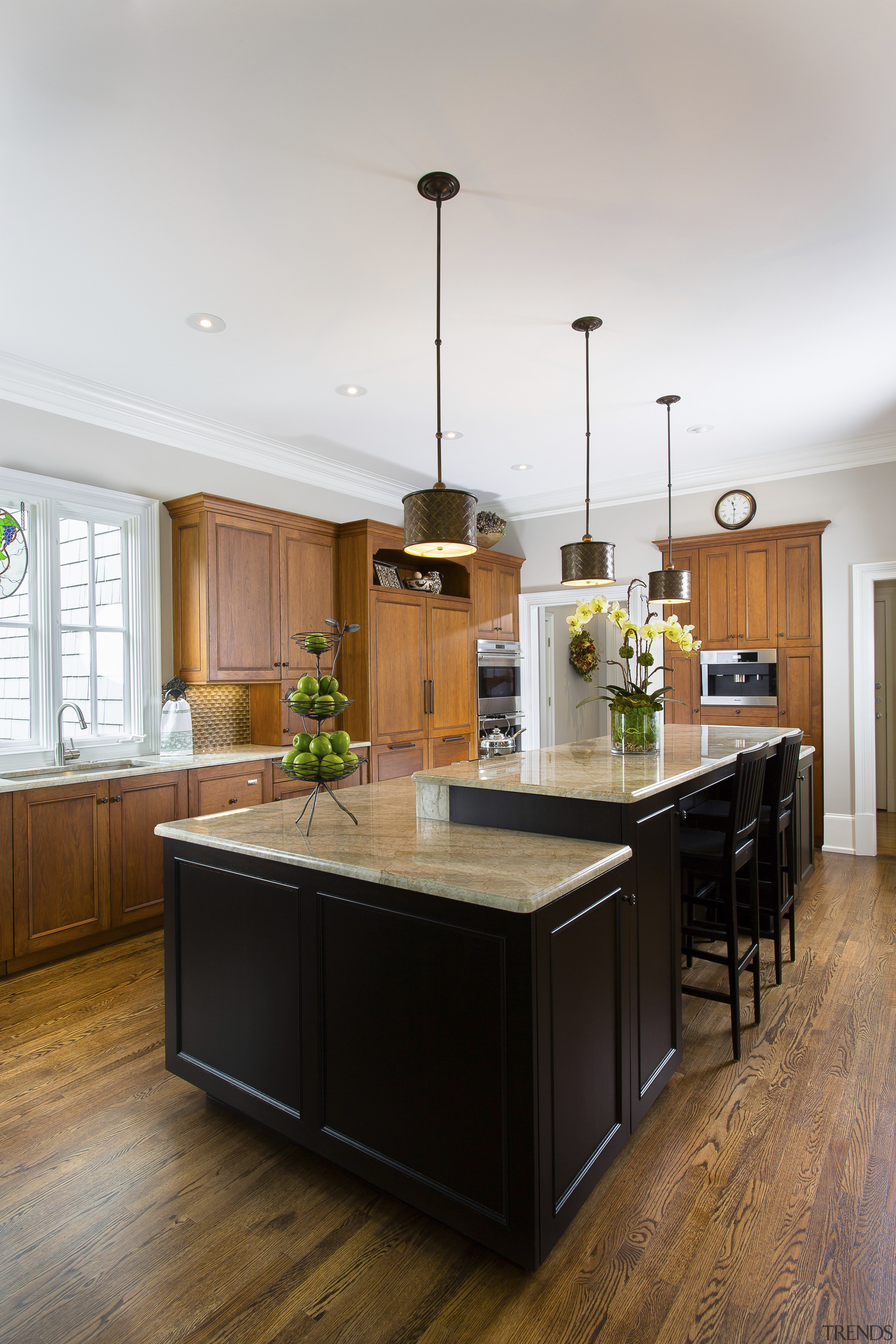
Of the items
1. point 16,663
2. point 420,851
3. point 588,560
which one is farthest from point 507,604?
point 420,851

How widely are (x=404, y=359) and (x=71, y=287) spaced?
1.54 m

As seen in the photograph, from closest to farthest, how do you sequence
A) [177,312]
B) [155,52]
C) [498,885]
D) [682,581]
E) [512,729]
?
[498,885], [155,52], [177,312], [682,581], [512,729]

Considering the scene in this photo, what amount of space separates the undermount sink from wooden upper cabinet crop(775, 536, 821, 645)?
4593 mm

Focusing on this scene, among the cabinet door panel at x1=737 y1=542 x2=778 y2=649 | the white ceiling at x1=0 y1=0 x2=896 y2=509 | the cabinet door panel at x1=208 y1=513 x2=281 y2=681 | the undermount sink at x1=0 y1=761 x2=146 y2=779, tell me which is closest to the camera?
the white ceiling at x1=0 y1=0 x2=896 y2=509

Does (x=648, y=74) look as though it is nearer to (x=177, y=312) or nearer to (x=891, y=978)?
(x=177, y=312)

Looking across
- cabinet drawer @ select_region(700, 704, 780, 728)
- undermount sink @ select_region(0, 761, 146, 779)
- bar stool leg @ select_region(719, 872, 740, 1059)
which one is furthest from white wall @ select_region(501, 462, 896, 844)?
undermount sink @ select_region(0, 761, 146, 779)

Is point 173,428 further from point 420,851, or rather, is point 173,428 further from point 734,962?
point 734,962

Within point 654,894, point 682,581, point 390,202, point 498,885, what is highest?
point 390,202

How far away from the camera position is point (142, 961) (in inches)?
137

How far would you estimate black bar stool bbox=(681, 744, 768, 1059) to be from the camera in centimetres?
247

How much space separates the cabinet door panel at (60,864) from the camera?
330 centimetres

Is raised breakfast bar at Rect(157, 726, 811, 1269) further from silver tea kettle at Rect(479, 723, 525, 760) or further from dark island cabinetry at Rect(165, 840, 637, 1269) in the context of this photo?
silver tea kettle at Rect(479, 723, 525, 760)

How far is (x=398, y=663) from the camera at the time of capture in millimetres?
5465

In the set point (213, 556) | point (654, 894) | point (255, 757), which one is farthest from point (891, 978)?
point (213, 556)
